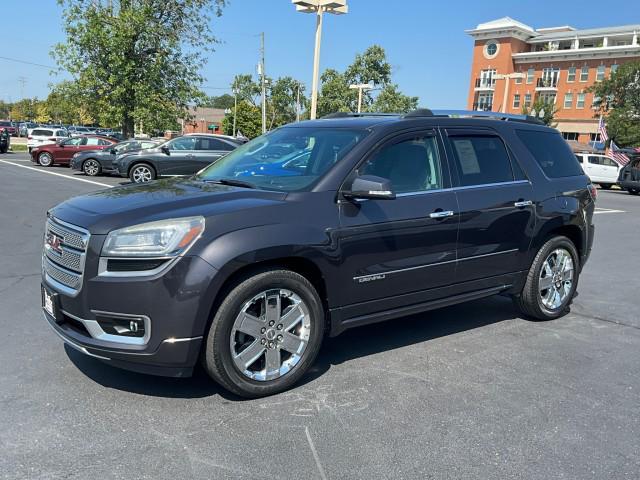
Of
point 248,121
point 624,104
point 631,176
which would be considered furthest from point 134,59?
point 248,121

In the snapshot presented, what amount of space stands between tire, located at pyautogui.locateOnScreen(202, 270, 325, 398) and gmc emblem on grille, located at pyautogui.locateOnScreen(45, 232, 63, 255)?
3.70 feet

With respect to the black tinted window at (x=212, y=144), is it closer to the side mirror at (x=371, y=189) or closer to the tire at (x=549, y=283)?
the tire at (x=549, y=283)

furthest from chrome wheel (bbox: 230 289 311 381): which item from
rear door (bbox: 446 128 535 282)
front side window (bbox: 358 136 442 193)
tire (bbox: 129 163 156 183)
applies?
tire (bbox: 129 163 156 183)

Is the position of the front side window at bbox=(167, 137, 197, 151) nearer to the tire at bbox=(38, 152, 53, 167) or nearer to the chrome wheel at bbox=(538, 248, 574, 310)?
the tire at bbox=(38, 152, 53, 167)

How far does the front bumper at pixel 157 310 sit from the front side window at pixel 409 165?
1.50 metres

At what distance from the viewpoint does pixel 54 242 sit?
3705 millimetres

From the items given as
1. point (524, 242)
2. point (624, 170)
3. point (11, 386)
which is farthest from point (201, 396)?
point (624, 170)

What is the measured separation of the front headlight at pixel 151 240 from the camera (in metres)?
3.26

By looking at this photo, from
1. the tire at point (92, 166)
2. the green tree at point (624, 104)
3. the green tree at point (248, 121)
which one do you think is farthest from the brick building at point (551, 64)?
the tire at point (92, 166)

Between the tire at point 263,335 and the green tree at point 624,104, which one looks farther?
the green tree at point 624,104

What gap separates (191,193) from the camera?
3854 millimetres

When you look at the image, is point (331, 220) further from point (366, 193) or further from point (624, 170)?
point (624, 170)

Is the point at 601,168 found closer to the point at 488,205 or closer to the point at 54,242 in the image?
the point at 488,205

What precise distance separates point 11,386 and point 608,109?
5848cm
